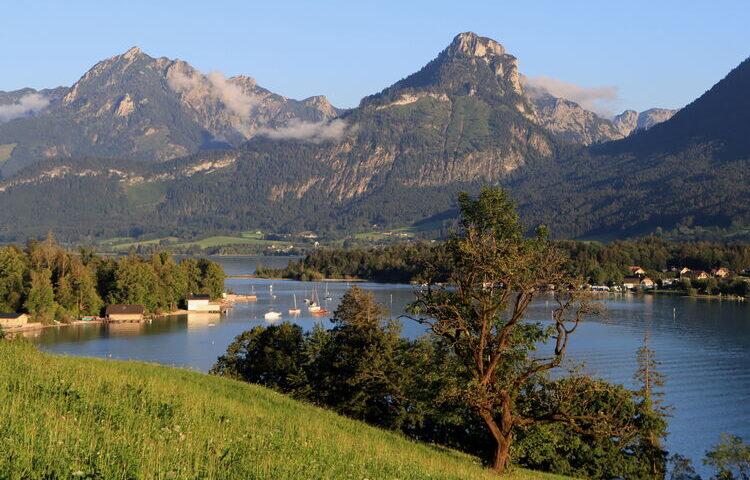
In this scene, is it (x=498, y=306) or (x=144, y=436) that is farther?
(x=498, y=306)

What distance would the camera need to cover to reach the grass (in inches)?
307

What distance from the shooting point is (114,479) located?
743 centimetres

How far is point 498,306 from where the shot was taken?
17688 mm

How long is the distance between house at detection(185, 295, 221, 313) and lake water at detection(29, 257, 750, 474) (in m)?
2.13

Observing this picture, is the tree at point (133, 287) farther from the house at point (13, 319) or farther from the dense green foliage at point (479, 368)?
the dense green foliage at point (479, 368)

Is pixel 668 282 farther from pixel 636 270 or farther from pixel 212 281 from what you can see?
pixel 212 281

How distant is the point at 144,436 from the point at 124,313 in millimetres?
82391

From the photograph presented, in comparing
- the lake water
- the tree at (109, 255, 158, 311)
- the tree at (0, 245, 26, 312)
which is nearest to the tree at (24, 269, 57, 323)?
the tree at (0, 245, 26, 312)

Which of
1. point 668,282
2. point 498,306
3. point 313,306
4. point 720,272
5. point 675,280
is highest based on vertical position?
point 498,306

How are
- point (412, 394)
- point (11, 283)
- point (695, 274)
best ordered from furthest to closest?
point (695, 274) < point (11, 283) < point (412, 394)

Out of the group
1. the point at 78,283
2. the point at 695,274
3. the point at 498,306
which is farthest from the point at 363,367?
the point at 695,274

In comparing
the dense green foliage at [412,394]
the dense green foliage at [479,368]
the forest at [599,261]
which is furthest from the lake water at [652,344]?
the forest at [599,261]

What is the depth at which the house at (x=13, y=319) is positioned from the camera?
74.1 meters

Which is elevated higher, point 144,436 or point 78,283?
point 144,436
